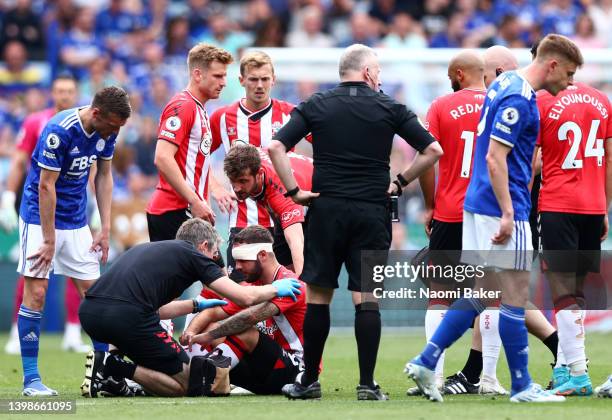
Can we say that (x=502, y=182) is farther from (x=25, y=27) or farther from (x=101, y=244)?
(x=25, y=27)

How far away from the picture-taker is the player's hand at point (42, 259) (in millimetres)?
9055

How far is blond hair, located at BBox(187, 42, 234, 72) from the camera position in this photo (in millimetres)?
10008

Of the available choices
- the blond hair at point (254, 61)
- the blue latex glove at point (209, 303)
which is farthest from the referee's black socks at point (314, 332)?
the blond hair at point (254, 61)

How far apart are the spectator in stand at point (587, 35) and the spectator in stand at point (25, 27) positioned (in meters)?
8.74

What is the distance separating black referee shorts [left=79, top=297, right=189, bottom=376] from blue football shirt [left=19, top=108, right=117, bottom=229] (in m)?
1.20

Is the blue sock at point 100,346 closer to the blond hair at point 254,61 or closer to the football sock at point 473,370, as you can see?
the blond hair at point 254,61

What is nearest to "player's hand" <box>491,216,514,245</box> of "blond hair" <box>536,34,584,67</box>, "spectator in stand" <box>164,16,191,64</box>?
"blond hair" <box>536,34,584,67</box>

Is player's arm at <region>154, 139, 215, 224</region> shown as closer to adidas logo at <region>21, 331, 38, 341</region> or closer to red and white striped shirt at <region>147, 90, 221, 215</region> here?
red and white striped shirt at <region>147, 90, 221, 215</region>

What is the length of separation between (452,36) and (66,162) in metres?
11.4

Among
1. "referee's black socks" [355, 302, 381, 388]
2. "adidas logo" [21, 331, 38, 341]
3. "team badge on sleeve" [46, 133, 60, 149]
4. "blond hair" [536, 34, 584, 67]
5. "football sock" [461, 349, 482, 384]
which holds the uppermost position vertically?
"blond hair" [536, 34, 584, 67]

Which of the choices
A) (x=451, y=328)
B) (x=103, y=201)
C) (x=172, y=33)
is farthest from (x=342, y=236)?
(x=172, y=33)

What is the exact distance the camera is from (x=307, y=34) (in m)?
19.6

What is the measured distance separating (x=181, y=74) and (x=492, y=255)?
35.0 feet

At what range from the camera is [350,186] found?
802 centimetres
